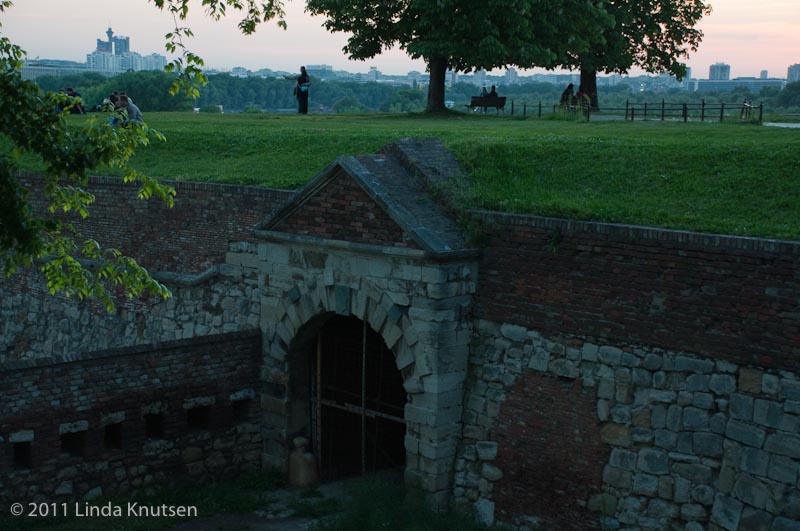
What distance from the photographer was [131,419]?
567 inches

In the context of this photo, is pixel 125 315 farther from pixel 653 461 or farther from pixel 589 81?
pixel 589 81

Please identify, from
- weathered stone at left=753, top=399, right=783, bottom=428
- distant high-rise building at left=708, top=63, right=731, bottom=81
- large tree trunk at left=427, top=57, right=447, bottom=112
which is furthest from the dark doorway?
distant high-rise building at left=708, top=63, right=731, bottom=81

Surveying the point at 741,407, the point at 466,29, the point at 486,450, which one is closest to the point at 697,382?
the point at 741,407

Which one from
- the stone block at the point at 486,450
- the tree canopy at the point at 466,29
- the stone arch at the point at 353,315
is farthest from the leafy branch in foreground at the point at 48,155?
the tree canopy at the point at 466,29

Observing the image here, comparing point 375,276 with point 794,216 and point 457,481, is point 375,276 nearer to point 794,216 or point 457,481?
point 457,481

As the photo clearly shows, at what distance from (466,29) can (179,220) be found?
1304cm

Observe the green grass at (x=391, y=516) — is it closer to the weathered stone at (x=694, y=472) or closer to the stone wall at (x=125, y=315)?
the weathered stone at (x=694, y=472)

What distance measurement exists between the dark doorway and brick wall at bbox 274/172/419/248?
147 cm

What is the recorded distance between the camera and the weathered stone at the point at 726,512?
11.3 m

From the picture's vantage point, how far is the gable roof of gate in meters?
13.7

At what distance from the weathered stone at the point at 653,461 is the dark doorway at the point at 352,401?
398 centimetres

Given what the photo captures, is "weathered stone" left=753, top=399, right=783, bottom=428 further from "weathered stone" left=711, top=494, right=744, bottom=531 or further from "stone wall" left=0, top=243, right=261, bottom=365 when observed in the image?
"stone wall" left=0, top=243, right=261, bottom=365

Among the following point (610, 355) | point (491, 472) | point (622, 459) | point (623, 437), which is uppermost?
point (610, 355)

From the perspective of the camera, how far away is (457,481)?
45.3ft
